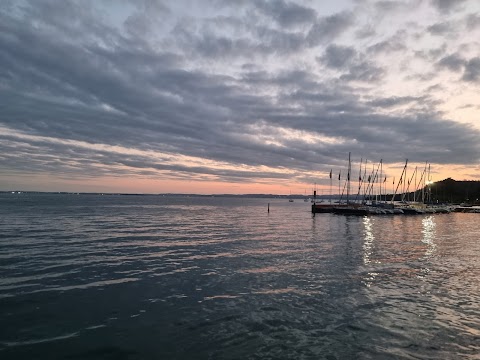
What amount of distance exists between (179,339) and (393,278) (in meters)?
15.1

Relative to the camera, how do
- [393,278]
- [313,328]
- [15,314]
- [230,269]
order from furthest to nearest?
[230,269] < [393,278] < [15,314] < [313,328]

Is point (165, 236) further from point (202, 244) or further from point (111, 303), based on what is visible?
point (111, 303)

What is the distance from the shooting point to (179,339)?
452 inches

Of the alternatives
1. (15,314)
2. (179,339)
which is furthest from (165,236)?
(179,339)

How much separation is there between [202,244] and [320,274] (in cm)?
1600

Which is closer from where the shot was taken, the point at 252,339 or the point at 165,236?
the point at 252,339

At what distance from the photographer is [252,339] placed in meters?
11.5

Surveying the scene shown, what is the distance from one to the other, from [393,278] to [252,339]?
13.1m

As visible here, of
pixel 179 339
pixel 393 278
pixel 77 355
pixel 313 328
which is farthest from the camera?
pixel 393 278

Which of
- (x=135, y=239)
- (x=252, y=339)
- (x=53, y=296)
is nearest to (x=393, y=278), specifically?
(x=252, y=339)

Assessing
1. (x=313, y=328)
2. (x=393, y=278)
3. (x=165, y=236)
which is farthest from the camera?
(x=165, y=236)

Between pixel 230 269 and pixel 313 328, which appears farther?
pixel 230 269

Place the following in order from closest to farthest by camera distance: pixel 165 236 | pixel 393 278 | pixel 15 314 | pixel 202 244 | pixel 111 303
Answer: pixel 15 314
pixel 111 303
pixel 393 278
pixel 202 244
pixel 165 236

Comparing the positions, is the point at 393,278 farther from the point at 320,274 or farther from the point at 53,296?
the point at 53,296
